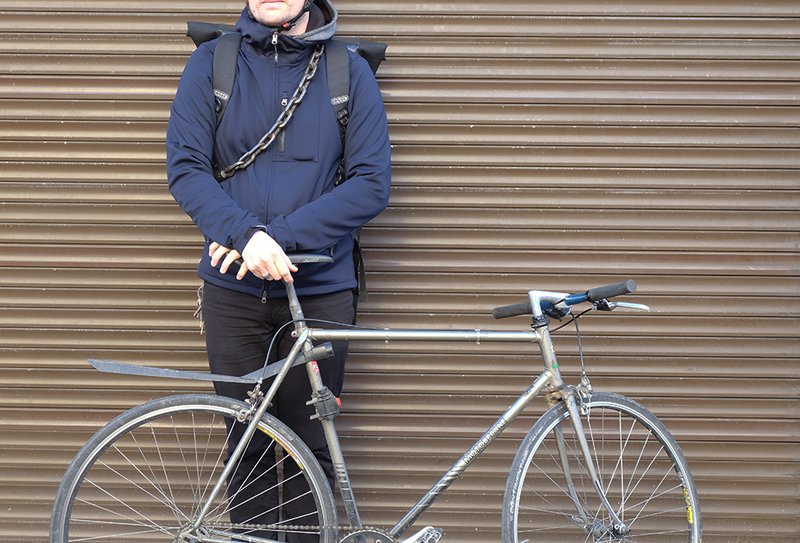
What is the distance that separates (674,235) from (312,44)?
5.96ft

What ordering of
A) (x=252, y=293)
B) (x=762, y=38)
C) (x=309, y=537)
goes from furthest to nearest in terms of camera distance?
(x=762, y=38), (x=309, y=537), (x=252, y=293)

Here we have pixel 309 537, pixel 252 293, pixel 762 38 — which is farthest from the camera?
pixel 762 38

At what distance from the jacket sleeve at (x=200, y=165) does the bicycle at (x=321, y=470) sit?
26 centimetres

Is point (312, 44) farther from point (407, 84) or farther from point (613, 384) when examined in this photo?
point (613, 384)

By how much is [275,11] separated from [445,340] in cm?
136

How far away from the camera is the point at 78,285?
412 cm

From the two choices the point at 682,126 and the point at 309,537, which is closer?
→ the point at 309,537

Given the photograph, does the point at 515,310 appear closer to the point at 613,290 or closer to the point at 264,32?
the point at 613,290

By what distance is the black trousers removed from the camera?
11.4ft

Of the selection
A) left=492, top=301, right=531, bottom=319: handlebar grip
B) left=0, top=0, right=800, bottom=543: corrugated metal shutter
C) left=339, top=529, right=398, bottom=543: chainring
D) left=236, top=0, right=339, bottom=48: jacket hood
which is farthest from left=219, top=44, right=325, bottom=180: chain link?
left=339, top=529, right=398, bottom=543: chainring

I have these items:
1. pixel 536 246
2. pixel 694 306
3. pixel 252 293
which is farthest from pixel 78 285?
pixel 694 306

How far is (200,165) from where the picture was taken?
3.36 m

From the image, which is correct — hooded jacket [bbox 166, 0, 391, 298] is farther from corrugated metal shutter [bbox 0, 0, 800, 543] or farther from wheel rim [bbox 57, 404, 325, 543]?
wheel rim [bbox 57, 404, 325, 543]

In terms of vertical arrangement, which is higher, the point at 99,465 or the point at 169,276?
the point at 169,276
